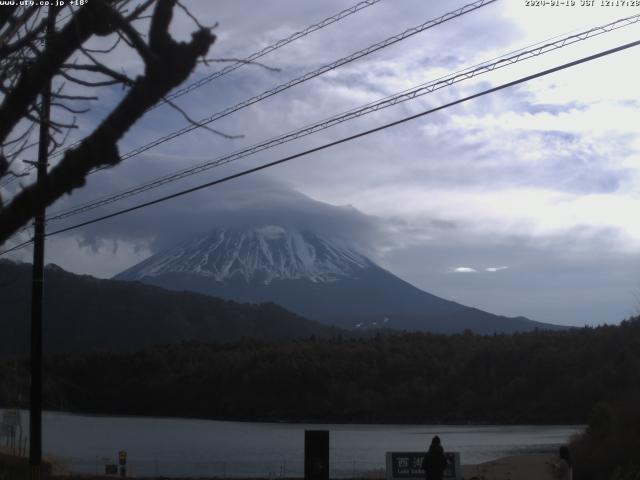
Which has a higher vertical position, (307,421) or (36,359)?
(36,359)

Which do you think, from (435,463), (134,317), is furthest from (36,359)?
(134,317)

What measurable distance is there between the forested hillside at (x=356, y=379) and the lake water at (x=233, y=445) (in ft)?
19.9

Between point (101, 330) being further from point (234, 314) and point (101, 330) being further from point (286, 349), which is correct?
point (286, 349)

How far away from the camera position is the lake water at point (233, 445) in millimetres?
40250

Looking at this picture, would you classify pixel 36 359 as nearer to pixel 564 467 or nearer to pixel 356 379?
pixel 564 467

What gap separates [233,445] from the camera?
55.9 meters

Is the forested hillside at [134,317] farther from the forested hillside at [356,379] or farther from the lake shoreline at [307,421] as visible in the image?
the lake shoreline at [307,421]

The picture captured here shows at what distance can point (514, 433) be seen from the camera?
215ft

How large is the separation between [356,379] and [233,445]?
125 ft

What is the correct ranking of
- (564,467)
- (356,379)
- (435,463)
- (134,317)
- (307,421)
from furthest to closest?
(134,317) < (356,379) < (307,421) < (564,467) < (435,463)

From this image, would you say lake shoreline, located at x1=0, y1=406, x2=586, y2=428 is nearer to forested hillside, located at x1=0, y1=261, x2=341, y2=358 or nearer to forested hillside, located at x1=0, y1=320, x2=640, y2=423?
forested hillside, located at x1=0, y1=320, x2=640, y2=423

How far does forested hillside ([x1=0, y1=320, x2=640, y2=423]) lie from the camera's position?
79875 mm

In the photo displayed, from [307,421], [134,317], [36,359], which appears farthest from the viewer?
[134,317]

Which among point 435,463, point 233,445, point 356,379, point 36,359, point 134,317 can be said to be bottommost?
point 233,445
